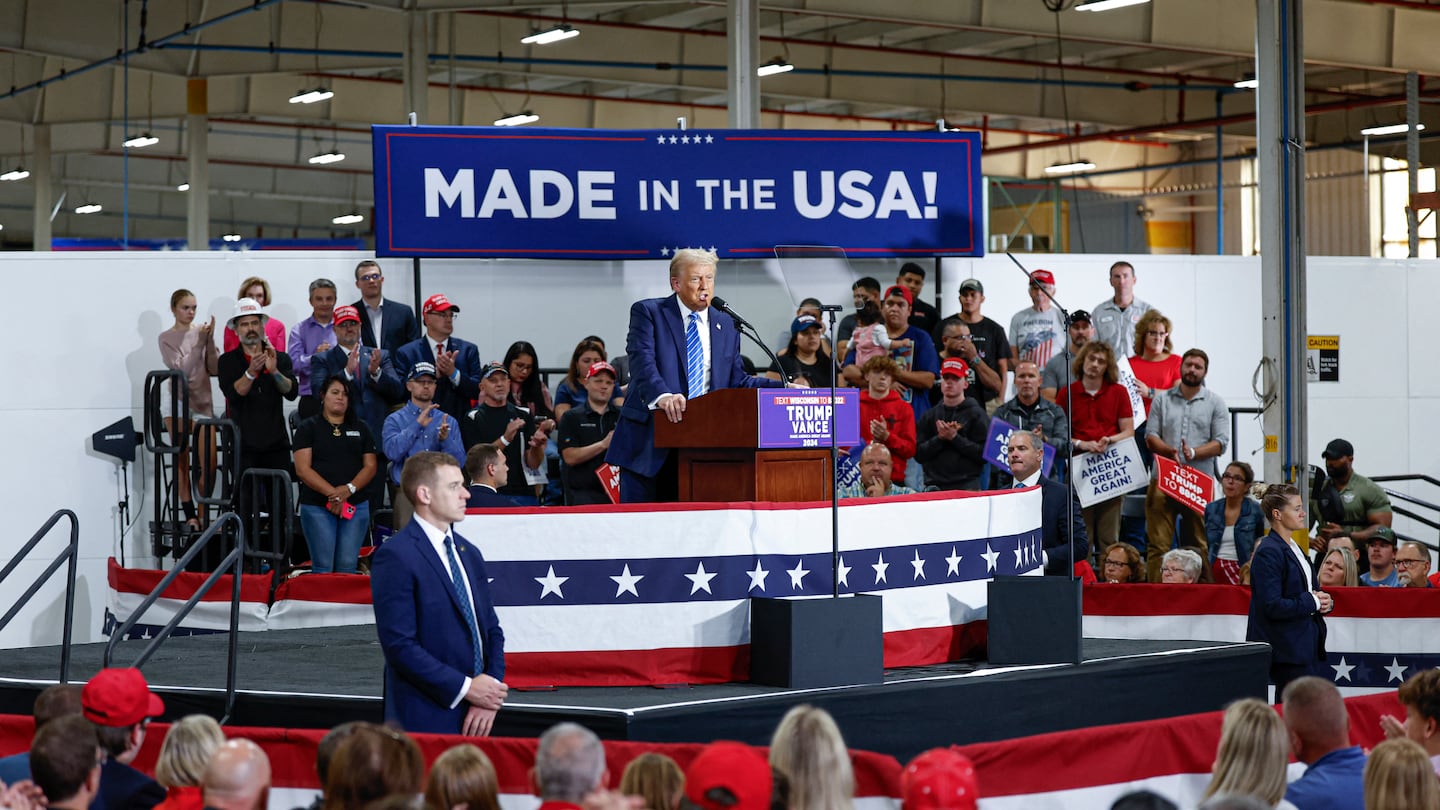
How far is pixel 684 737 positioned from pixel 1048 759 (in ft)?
4.96

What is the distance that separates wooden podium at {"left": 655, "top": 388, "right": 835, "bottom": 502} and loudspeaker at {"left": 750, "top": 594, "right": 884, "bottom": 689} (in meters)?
0.55

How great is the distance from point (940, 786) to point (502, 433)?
8192 mm

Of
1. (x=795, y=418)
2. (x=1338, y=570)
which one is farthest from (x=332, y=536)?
(x=1338, y=570)

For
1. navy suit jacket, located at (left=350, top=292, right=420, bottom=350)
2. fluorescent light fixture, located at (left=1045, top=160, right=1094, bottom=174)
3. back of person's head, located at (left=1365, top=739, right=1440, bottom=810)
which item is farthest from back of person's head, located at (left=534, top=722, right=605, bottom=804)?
fluorescent light fixture, located at (left=1045, top=160, right=1094, bottom=174)

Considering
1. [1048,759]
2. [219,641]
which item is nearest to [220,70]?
[219,641]

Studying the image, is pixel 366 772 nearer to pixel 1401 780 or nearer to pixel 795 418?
pixel 1401 780

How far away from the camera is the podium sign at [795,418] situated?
25.3ft

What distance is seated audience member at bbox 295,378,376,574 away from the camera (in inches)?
482

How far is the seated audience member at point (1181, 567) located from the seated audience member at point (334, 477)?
5.71 m

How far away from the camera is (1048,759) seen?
6621 millimetres

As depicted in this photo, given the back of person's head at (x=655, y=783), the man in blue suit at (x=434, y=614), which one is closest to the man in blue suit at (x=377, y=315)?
the man in blue suit at (x=434, y=614)

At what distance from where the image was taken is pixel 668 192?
13.8m

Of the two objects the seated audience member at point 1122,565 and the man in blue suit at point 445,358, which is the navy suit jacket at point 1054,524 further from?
the man in blue suit at point 445,358

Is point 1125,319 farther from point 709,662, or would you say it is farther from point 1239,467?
point 709,662
